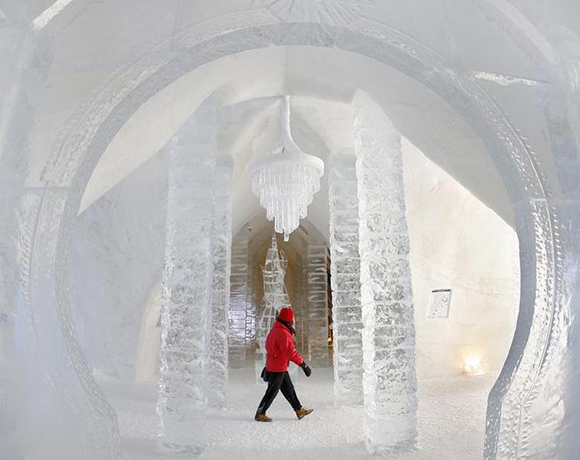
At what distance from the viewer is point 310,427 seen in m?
4.62

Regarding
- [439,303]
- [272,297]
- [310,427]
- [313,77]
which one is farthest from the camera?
[272,297]

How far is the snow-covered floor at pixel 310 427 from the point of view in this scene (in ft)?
12.4

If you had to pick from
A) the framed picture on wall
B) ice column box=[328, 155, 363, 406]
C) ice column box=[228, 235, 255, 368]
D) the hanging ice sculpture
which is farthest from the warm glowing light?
ice column box=[228, 235, 255, 368]

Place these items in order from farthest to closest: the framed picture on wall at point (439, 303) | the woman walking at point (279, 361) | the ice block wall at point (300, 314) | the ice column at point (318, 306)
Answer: the ice block wall at point (300, 314)
the ice column at point (318, 306)
the framed picture on wall at point (439, 303)
the woman walking at point (279, 361)

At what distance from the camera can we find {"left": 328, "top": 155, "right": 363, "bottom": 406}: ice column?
5.76 metres

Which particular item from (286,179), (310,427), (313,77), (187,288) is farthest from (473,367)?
(187,288)

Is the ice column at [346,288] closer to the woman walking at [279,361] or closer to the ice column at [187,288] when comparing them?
the woman walking at [279,361]

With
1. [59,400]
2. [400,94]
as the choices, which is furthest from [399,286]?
[59,400]

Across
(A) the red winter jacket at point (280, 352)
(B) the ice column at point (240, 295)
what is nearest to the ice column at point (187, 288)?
(A) the red winter jacket at point (280, 352)

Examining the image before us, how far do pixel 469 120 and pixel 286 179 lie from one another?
302cm

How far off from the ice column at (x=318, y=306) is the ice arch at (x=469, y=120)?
8.89 meters

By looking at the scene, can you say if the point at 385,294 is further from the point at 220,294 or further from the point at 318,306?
the point at 318,306

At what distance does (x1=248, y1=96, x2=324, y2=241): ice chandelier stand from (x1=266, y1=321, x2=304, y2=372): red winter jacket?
1441 millimetres

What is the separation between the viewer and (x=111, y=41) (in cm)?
211
